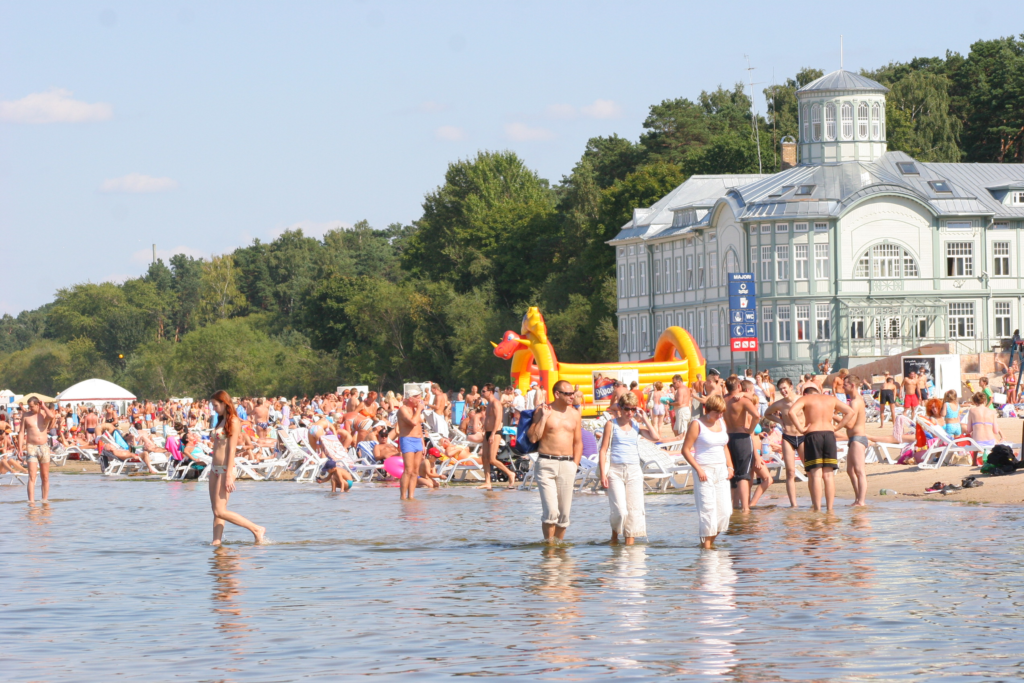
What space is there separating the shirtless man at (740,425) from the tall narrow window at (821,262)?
139 ft

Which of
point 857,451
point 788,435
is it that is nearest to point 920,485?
point 857,451

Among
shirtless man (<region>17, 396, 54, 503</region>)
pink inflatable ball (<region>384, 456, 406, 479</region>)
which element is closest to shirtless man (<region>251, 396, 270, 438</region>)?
pink inflatable ball (<region>384, 456, 406, 479</region>)

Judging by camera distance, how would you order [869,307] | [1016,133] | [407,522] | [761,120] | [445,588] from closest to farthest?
[445,588], [407,522], [869,307], [1016,133], [761,120]

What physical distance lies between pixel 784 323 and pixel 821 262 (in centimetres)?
281

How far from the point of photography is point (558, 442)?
1283 cm

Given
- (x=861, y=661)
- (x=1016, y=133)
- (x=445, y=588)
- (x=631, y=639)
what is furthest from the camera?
(x=1016, y=133)

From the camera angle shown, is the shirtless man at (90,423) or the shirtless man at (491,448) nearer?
the shirtless man at (491,448)

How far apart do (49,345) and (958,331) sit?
99509 millimetres

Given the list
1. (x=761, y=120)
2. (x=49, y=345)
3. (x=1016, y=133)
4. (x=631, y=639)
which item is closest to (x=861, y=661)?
(x=631, y=639)

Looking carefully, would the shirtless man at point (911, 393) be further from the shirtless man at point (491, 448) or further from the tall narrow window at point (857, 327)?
the tall narrow window at point (857, 327)

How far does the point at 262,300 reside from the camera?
409ft

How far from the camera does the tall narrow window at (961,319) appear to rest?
56812 millimetres

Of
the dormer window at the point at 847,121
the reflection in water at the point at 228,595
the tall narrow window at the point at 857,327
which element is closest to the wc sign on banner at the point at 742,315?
the tall narrow window at the point at 857,327

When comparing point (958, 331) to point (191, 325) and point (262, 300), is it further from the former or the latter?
point (191, 325)
